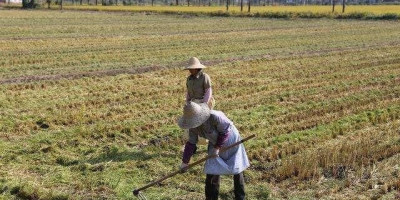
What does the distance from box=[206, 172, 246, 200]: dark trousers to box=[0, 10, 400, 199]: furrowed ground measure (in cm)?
54

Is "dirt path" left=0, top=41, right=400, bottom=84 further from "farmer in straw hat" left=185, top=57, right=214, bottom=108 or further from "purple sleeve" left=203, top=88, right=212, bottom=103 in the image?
"purple sleeve" left=203, top=88, right=212, bottom=103

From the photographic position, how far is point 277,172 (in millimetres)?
7281

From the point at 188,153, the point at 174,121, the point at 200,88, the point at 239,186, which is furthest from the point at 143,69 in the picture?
the point at 188,153

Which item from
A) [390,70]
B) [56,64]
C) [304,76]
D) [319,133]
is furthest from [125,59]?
[319,133]

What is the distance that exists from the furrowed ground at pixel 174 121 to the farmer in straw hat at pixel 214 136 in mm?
1051

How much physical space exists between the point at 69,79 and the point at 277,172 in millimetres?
9021

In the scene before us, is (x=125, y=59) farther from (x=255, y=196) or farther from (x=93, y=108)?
(x=255, y=196)

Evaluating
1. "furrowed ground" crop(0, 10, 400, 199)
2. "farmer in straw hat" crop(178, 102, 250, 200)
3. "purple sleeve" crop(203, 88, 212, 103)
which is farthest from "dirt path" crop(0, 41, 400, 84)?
"farmer in straw hat" crop(178, 102, 250, 200)

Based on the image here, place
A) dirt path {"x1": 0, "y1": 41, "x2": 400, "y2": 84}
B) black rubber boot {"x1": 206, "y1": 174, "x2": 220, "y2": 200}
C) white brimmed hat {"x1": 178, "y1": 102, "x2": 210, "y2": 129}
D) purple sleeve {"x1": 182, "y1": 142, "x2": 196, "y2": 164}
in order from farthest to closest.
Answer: dirt path {"x1": 0, "y1": 41, "x2": 400, "y2": 84} < black rubber boot {"x1": 206, "y1": 174, "x2": 220, "y2": 200} < purple sleeve {"x1": 182, "y1": 142, "x2": 196, "y2": 164} < white brimmed hat {"x1": 178, "y1": 102, "x2": 210, "y2": 129}

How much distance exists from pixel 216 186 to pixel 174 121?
4.44 meters

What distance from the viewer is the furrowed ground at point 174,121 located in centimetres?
698

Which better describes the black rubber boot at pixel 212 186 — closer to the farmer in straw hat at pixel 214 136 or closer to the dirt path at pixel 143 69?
the farmer in straw hat at pixel 214 136

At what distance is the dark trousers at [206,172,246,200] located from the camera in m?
5.91

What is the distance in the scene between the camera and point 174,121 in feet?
33.8
